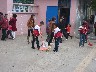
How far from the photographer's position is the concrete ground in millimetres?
11078

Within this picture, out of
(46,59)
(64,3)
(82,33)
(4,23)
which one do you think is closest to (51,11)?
(64,3)

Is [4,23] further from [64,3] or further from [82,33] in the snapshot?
[64,3]

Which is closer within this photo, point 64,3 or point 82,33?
point 82,33

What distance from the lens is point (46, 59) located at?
42.4 feet

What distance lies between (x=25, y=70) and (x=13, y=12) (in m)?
11.3

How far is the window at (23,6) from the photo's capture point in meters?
21.9

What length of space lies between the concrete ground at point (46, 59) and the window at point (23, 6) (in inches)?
230

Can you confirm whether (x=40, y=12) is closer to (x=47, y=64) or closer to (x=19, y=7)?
(x=19, y=7)

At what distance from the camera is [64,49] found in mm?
16000

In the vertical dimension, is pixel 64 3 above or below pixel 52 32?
above

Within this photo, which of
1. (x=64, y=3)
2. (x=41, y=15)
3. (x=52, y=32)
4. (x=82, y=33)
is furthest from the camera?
(x=64, y=3)

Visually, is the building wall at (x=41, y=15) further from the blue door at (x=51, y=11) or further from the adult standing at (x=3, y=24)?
the adult standing at (x=3, y=24)

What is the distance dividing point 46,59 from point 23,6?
10.2 m

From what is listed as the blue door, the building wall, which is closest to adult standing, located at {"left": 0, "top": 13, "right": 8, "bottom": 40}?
the building wall
